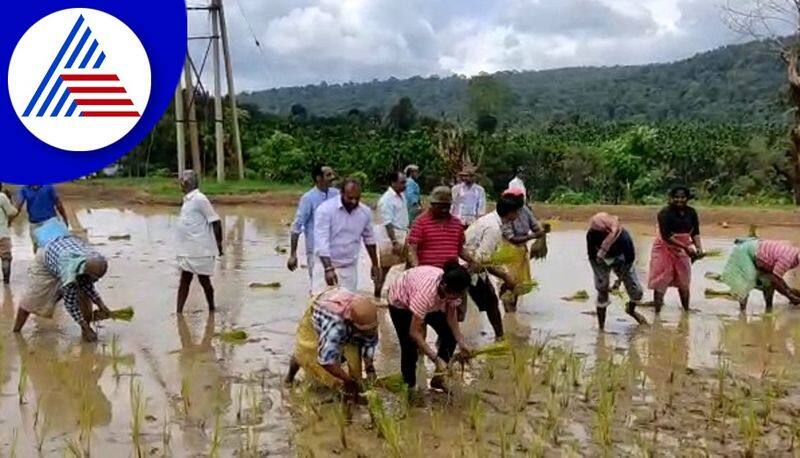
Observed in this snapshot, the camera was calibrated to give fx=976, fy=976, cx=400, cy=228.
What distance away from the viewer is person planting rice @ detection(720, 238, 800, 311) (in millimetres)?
9047

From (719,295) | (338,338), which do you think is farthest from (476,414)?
(719,295)

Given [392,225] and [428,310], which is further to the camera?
[392,225]

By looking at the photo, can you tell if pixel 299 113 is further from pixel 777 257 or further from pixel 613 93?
pixel 777 257

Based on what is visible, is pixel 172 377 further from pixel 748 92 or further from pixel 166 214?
pixel 748 92

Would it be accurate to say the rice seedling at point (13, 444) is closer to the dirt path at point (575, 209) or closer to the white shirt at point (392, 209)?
the white shirt at point (392, 209)

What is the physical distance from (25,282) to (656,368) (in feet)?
23.3

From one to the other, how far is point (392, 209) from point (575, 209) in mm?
11559

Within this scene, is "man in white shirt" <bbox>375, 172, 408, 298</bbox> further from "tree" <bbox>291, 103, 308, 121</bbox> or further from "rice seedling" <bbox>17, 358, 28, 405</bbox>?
"tree" <bbox>291, 103, 308, 121</bbox>

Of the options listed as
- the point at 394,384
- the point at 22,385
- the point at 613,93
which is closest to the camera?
the point at 394,384

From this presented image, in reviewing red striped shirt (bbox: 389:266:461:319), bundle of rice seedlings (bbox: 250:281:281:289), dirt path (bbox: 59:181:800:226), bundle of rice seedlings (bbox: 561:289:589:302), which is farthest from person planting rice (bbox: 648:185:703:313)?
dirt path (bbox: 59:181:800:226)

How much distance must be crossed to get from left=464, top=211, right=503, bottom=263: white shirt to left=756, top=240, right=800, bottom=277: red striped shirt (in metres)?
2.72

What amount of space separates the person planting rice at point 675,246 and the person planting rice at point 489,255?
1589mm

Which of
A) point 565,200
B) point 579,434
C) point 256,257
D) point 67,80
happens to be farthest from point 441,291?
point 565,200

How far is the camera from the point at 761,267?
9.18 m
